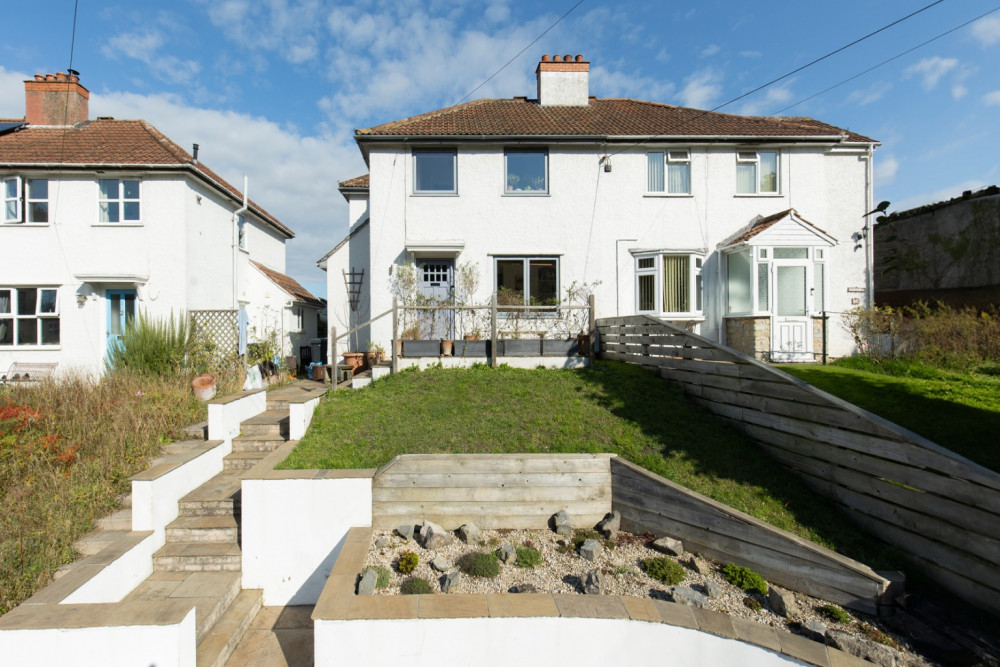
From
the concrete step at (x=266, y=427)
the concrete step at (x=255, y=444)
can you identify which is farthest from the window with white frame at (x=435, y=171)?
the concrete step at (x=255, y=444)

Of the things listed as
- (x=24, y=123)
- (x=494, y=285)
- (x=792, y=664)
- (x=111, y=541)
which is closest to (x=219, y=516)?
(x=111, y=541)

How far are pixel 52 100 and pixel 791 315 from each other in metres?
21.6

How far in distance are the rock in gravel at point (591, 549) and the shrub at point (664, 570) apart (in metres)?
0.44

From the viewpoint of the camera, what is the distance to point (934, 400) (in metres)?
6.05

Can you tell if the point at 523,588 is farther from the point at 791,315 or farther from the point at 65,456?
the point at 791,315

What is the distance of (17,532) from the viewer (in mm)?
4438

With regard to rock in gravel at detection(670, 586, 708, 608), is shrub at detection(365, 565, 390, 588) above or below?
above

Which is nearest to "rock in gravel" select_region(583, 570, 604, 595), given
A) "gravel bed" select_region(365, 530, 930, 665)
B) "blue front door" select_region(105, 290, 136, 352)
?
"gravel bed" select_region(365, 530, 930, 665)

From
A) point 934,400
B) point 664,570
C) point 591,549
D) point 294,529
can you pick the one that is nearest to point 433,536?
point 294,529

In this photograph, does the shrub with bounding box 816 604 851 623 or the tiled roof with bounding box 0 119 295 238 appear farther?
the tiled roof with bounding box 0 119 295 238

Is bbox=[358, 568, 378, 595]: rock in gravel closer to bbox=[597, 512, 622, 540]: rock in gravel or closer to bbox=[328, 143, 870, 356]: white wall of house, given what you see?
bbox=[597, 512, 622, 540]: rock in gravel

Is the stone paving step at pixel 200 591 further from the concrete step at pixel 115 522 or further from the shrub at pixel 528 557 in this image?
the shrub at pixel 528 557

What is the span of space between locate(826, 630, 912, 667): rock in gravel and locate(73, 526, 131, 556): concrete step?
22.3ft

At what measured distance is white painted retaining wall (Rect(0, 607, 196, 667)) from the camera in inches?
127
